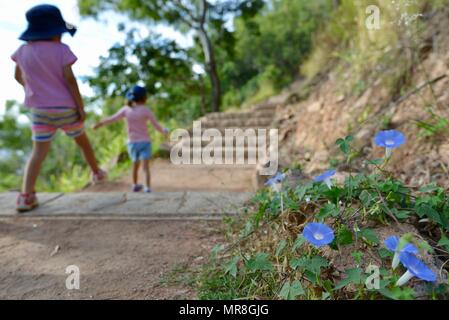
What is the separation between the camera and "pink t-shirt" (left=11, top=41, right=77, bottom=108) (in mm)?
2141

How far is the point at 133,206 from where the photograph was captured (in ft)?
6.97

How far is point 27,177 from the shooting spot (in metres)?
2.17

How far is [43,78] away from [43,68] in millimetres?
64

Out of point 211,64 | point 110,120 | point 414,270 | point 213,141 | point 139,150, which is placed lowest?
point 414,270

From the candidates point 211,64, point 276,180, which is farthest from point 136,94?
point 211,64

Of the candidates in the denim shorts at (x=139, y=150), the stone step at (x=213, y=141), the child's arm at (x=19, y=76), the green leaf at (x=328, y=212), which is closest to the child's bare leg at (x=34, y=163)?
the child's arm at (x=19, y=76)

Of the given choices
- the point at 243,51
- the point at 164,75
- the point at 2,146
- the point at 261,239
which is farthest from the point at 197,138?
the point at 2,146

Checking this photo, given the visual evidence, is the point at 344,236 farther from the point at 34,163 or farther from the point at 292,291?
the point at 34,163

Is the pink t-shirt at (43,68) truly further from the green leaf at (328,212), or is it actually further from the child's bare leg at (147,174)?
the green leaf at (328,212)

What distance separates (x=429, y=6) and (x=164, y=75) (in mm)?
7654

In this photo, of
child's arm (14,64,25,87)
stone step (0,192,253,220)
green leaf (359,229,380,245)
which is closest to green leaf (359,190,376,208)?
green leaf (359,229,380,245)

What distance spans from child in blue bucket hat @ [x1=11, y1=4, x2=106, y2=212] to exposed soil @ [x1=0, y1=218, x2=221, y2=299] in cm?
50

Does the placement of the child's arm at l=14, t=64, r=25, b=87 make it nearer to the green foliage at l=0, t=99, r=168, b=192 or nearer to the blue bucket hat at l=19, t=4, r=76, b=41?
the blue bucket hat at l=19, t=4, r=76, b=41
